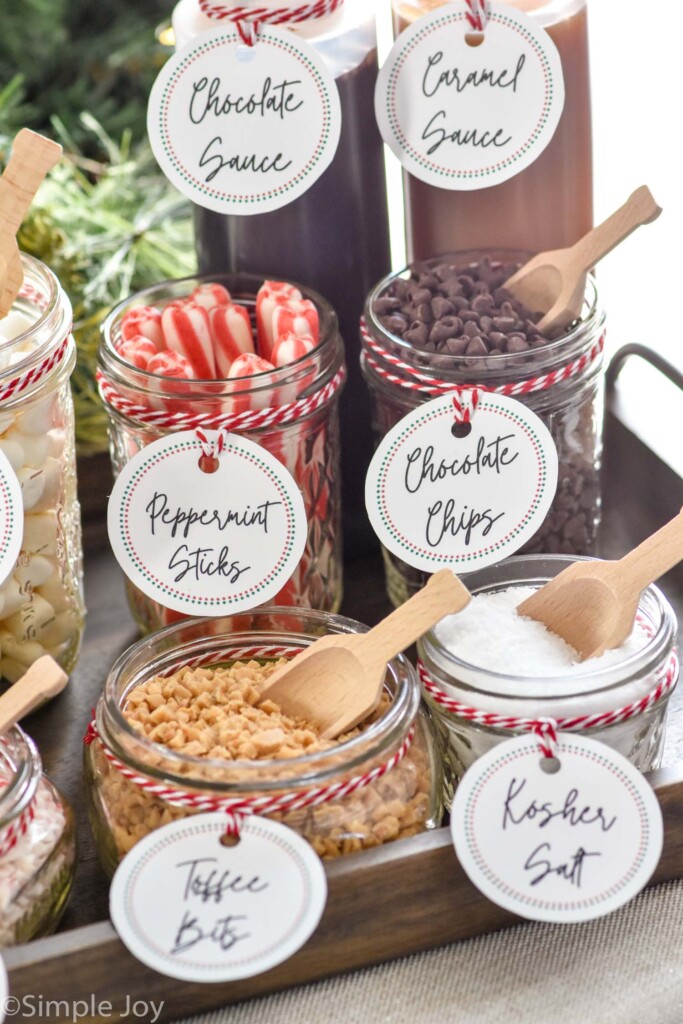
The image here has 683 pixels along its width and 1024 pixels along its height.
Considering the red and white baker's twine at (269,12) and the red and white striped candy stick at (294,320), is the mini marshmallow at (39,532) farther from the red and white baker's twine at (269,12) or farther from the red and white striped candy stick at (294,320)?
the red and white baker's twine at (269,12)

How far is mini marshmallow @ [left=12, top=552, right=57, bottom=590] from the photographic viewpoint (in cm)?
77

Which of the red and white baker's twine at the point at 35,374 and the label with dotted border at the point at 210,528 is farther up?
the red and white baker's twine at the point at 35,374

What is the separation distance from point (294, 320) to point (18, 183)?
0.19 metres

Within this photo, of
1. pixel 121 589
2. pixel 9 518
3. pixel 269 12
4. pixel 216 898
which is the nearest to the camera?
pixel 216 898

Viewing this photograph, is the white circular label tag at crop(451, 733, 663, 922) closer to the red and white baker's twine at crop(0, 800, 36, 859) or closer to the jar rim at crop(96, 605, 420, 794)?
the jar rim at crop(96, 605, 420, 794)

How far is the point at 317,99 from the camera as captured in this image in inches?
29.9

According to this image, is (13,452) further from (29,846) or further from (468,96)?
(468,96)

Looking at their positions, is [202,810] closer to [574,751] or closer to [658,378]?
[574,751]

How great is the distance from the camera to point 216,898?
58 cm

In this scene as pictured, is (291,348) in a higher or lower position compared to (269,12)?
lower

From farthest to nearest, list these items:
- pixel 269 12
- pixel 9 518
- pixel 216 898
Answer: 1. pixel 269 12
2. pixel 9 518
3. pixel 216 898

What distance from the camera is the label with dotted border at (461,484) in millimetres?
729

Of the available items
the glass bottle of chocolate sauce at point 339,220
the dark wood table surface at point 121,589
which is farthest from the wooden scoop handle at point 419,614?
the glass bottle of chocolate sauce at point 339,220

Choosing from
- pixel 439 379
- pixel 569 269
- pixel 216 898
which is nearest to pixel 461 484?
pixel 439 379
